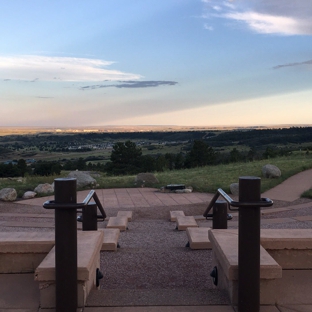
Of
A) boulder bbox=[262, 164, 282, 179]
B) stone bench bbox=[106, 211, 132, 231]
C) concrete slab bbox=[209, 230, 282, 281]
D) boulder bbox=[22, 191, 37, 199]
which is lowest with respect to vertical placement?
boulder bbox=[22, 191, 37, 199]

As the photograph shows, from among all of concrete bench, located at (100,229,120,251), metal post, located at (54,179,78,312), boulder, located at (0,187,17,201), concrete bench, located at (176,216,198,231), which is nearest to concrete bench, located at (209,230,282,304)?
metal post, located at (54,179,78,312)

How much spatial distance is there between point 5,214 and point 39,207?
1165 millimetres

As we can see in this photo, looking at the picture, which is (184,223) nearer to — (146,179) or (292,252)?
(292,252)

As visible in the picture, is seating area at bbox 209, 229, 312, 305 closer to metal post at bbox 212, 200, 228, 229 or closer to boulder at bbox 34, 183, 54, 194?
metal post at bbox 212, 200, 228, 229

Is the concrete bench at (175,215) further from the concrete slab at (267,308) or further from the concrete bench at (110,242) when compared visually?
the concrete slab at (267,308)

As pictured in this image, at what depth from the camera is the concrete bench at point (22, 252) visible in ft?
12.7

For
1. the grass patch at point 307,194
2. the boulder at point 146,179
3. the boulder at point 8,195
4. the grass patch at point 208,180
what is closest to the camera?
the grass patch at point 307,194

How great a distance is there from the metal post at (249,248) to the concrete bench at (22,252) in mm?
1762

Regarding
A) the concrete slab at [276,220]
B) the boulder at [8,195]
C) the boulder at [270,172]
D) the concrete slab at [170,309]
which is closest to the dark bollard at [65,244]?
the concrete slab at [170,309]

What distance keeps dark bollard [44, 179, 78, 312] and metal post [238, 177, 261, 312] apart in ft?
3.90

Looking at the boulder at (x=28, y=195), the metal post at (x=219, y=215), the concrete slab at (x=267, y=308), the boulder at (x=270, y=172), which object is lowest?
the boulder at (x=28, y=195)

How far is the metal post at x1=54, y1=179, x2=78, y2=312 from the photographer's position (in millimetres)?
3000

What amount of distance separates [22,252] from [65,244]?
1.12 meters

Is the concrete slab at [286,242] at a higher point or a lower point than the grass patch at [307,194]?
higher
